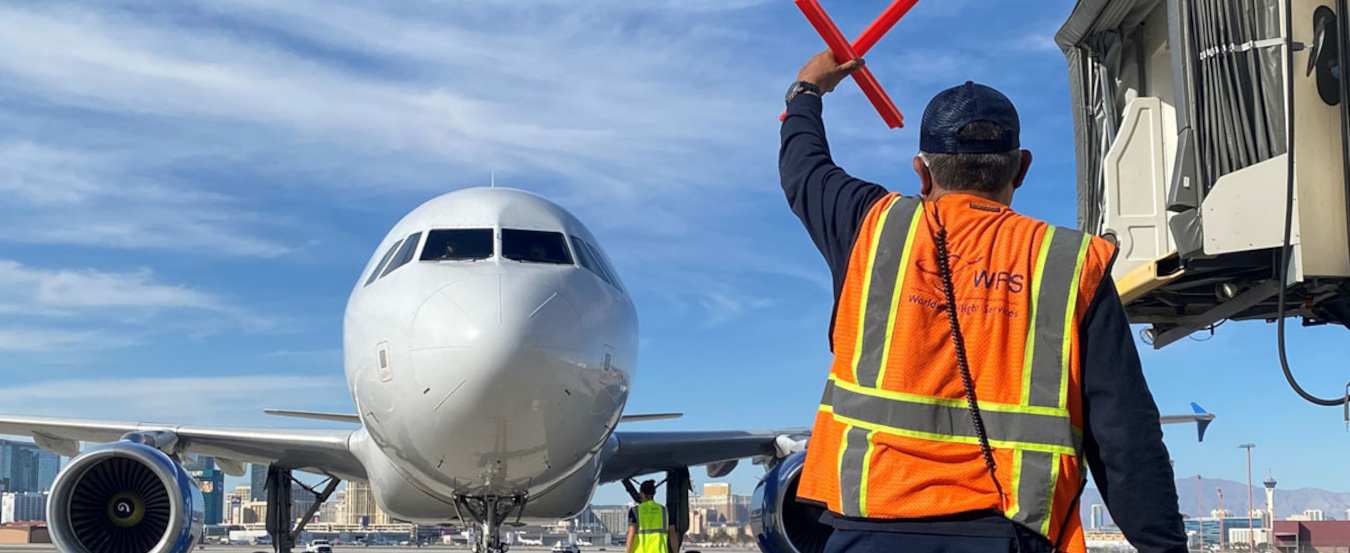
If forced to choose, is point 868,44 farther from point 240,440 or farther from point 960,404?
point 240,440

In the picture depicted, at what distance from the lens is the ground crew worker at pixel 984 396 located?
1.97 metres

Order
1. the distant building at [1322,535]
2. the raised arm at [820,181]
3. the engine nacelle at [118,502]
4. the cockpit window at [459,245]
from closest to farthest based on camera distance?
1. the raised arm at [820,181]
2. the cockpit window at [459,245]
3. the engine nacelle at [118,502]
4. the distant building at [1322,535]

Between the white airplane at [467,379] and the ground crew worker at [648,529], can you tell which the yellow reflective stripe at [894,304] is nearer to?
the white airplane at [467,379]

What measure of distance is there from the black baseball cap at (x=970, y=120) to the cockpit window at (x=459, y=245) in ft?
19.9

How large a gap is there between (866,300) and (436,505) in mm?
9473

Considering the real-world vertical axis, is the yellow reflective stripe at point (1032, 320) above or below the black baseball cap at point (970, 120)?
below

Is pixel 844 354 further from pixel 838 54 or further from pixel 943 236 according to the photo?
pixel 838 54

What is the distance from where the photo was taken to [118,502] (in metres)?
10.2

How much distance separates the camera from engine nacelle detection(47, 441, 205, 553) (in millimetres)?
9938

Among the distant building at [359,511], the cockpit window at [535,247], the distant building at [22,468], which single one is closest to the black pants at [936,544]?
the cockpit window at [535,247]

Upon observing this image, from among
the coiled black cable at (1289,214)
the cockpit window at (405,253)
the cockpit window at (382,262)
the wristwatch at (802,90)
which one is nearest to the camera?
the wristwatch at (802,90)

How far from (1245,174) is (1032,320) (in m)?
2.27

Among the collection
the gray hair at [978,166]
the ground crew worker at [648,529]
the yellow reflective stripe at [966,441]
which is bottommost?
the ground crew worker at [648,529]

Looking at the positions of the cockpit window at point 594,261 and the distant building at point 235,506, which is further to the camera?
the distant building at point 235,506
